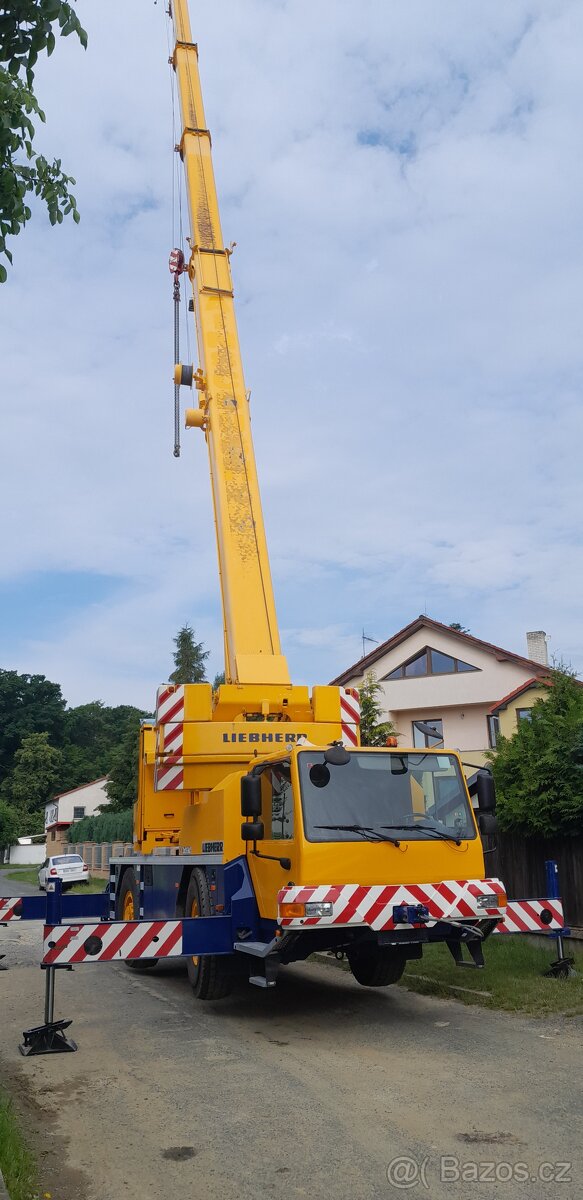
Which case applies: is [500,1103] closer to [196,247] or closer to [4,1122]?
[4,1122]

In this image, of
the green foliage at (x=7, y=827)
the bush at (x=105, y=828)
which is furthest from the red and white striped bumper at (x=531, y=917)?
the green foliage at (x=7, y=827)

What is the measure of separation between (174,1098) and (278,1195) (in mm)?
1841

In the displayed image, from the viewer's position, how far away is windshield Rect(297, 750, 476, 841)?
322 inches

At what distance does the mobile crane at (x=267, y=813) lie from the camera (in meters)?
8.03

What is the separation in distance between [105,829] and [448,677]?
21269 millimetres

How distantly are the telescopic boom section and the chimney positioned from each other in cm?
2597

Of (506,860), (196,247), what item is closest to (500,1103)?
(506,860)

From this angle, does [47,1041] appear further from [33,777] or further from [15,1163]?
[33,777]

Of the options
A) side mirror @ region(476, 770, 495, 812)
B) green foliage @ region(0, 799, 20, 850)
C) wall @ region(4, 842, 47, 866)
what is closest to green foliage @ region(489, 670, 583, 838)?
side mirror @ region(476, 770, 495, 812)

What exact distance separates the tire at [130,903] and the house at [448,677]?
21112 millimetres

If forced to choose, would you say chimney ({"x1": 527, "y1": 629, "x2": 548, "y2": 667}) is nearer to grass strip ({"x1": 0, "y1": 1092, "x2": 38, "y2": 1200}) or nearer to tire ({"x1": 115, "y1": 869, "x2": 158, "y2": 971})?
tire ({"x1": 115, "y1": 869, "x2": 158, "y2": 971})

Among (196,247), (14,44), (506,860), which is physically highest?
(196,247)

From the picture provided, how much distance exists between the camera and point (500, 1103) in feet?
19.6

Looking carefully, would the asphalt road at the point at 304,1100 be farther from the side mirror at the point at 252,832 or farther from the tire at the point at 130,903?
the tire at the point at 130,903
